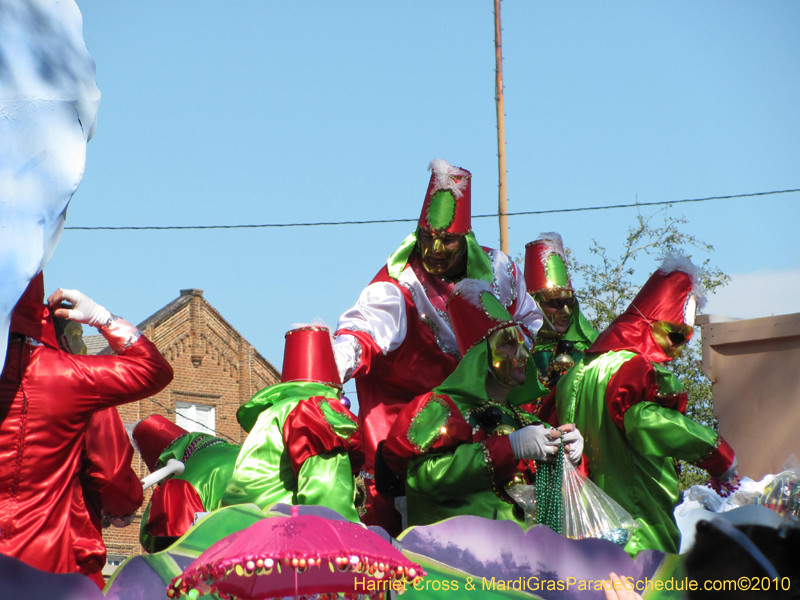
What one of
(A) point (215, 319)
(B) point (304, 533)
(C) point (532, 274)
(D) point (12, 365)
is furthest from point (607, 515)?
(A) point (215, 319)

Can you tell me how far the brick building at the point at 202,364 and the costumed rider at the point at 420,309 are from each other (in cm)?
1499

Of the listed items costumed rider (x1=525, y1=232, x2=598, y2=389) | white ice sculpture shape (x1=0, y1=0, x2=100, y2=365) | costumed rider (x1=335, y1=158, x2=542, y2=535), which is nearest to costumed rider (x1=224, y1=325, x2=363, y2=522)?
costumed rider (x1=335, y1=158, x2=542, y2=535)

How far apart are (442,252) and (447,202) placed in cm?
28

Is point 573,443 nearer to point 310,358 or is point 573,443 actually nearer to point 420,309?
point 310,358

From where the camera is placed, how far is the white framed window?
A: 20.9 meters

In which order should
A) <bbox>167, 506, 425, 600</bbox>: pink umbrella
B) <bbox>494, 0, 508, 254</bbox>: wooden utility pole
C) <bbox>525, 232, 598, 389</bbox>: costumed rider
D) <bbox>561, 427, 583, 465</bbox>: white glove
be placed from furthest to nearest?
<bbox>494, 0, 508, 254</bbox>: wooden utility pole < <bbox>525, 232, 598, 389</bbox>: costumed rider < <bbox>561, 427, 583, 465</bbox>: white glove < <bbox>167, 506, 425, 600</bbox>: pink umbrella

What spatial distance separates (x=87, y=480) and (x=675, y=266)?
10.7 feet

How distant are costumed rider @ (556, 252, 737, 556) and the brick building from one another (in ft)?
51.8

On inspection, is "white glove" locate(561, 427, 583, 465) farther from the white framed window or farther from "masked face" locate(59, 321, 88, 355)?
the white framed window

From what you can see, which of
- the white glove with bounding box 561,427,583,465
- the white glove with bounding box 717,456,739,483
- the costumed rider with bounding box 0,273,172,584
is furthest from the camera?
the white glove with bounding box 717,456,739,483

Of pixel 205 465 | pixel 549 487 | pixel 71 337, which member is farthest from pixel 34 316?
pixel 549 487

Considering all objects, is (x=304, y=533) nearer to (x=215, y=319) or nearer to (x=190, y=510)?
(x=190, y=510)

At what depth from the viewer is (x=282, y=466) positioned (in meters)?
4.81

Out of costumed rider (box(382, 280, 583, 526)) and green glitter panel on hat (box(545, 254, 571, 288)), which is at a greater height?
green glitter panel on hat (box(545, 254, 571, 288))
